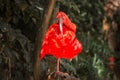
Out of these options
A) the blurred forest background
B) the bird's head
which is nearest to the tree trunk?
the blurred forest background

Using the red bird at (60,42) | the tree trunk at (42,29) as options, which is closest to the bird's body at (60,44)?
the red bird at (60,42)

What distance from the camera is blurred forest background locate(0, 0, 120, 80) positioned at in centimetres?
282

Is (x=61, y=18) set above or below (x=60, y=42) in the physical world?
above

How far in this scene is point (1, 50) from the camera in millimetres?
3252

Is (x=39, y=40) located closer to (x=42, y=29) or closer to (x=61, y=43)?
(x=42, y=29)

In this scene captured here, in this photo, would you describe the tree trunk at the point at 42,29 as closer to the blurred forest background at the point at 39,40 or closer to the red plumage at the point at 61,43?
the blurred forest background at the point at 39,40

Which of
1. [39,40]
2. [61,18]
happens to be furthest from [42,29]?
[61,18]

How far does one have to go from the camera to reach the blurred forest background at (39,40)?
282 centimetres

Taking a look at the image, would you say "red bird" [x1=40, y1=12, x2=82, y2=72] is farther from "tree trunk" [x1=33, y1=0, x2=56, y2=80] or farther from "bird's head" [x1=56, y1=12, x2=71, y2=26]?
"tree trunk" [x1=33, y1=0, x2=56, y2=80]

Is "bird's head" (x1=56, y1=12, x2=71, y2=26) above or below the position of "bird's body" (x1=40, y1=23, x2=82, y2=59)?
above

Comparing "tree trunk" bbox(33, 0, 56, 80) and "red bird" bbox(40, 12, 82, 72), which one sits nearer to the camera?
"tree trunk" bbox(33, 0, 56, 80)

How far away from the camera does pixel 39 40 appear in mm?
2691

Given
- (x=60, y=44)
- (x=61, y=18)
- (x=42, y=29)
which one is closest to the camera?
(x=42, y=29)

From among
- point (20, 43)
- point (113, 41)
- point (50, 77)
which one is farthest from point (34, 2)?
point (113, 41)
